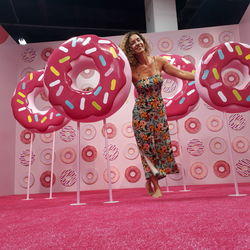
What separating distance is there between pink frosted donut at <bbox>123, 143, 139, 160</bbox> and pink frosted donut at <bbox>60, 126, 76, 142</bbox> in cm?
→ 72

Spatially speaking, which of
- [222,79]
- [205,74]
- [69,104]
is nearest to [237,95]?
[222,79]

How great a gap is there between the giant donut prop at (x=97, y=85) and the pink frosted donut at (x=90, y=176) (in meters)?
1.86

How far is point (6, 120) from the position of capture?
3.46 metres

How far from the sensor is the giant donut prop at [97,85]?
1733 mm

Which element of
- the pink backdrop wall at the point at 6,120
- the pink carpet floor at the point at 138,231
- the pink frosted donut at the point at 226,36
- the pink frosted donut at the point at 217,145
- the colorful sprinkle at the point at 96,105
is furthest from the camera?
the pink frosted donut at the point at 226,36

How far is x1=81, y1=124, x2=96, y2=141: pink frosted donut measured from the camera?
11.8 feet

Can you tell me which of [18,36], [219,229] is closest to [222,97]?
[219,229]

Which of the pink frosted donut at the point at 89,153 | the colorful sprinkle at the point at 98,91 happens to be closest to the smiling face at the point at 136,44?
the colorful sprinkle at the point at 98,91

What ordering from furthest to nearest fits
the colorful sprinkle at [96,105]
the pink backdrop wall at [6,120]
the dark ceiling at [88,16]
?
the dark ceiling at [88,16], the pink backdrop wall at [6,120], the colorful sprinkle at [96,105]

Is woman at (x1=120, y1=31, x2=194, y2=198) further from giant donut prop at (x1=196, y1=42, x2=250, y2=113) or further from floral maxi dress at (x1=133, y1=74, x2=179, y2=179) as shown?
giant donut prop at (x1=196, y1=42, x2=250, y2=113)

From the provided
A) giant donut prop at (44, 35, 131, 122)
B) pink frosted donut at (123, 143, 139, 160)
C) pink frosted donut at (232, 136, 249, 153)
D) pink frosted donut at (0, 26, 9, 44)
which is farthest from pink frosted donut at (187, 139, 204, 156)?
pink frosted donut at (0, 26, 9, 44)

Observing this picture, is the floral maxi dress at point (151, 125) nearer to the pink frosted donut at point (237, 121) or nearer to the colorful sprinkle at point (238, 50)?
the colorful sprinkle at point (238, 50)

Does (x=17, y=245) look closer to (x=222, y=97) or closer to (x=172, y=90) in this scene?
(x=222, y=97)

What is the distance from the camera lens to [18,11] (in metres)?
4.75
